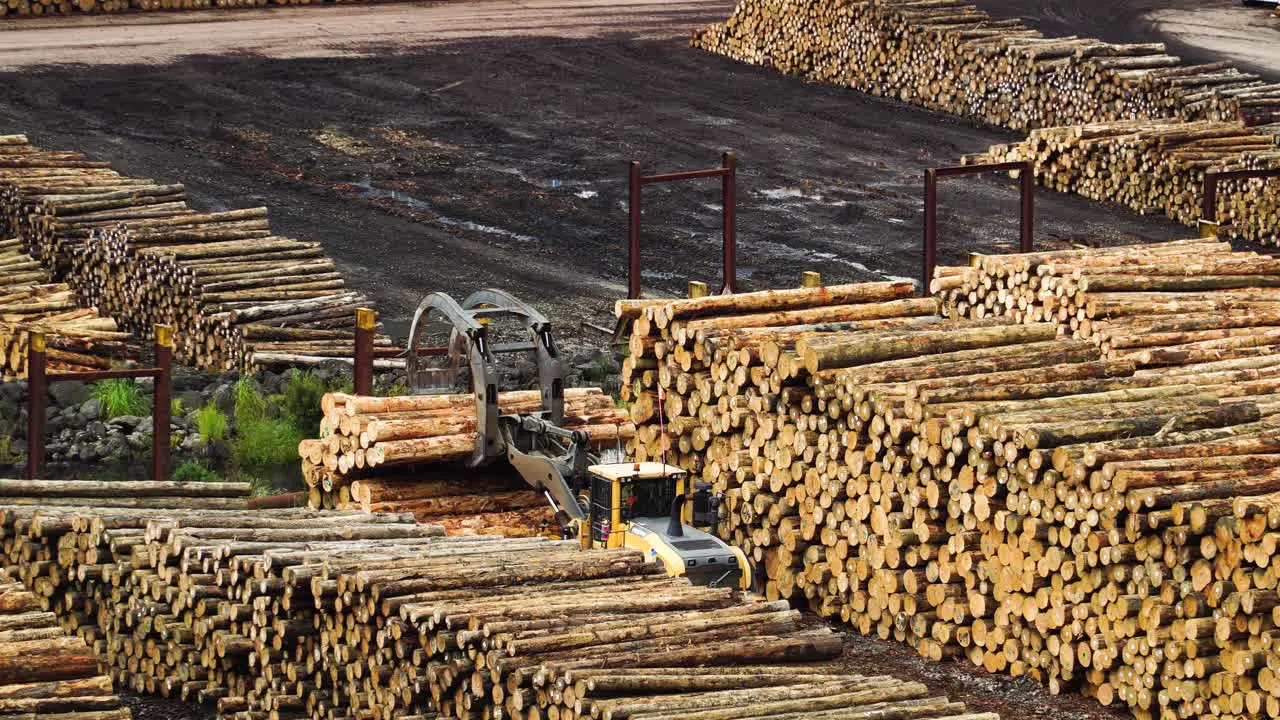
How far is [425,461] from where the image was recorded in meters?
22.0

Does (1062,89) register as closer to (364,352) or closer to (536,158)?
(536,158)

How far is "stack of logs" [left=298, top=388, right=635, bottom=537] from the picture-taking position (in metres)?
21.8

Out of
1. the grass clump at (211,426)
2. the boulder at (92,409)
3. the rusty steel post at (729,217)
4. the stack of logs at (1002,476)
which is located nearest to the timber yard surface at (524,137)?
the rusty steel post at (729,217)

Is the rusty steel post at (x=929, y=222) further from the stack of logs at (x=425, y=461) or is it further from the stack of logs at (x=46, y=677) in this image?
the stack of logs at (x=46, y=677)

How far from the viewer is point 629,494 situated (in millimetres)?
19344

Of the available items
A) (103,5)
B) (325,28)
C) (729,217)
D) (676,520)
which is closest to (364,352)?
(729,217)

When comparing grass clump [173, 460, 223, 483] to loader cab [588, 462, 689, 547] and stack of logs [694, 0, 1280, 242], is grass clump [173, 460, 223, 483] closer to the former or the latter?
loader cab [588, 462, 689, 547]

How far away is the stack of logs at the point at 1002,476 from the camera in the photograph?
16938 mm

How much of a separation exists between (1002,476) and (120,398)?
12.0 metres

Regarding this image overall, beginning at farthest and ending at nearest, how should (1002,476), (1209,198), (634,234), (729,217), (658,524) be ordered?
(1209,198) → (729,217) → (634,234) → (658,524) → (1002,476)

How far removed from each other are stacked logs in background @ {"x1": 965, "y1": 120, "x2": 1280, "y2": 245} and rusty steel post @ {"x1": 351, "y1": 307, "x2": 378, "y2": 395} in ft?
51.6

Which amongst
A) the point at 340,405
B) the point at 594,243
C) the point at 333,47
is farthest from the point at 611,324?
the point at 333,47

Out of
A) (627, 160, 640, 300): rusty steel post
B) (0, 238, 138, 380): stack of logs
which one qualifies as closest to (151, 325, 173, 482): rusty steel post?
(0, 238, 138, 380): stack of logs

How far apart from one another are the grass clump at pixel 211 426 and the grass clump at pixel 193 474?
405 mm
